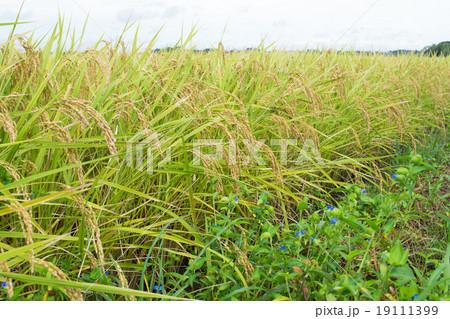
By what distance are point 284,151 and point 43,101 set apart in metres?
1.25

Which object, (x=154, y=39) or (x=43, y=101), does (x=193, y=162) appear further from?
(x=154, y=39)

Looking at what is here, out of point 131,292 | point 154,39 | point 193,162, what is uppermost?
point 154,39

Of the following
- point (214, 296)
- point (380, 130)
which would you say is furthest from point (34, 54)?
point (380, 130)

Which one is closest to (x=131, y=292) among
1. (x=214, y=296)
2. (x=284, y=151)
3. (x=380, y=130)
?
(x=214, y=296)

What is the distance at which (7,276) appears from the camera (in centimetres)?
85

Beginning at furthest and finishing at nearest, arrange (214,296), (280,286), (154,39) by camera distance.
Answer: (154,39) < (214,296) < (280,286)

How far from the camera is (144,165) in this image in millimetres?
1408

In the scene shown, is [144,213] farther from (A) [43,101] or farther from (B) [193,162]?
(A) [43,101]

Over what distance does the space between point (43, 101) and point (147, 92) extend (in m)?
0.64

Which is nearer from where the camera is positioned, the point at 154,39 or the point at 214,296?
the point at 214,296

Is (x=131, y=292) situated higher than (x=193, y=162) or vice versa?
(x=193, y=162)
